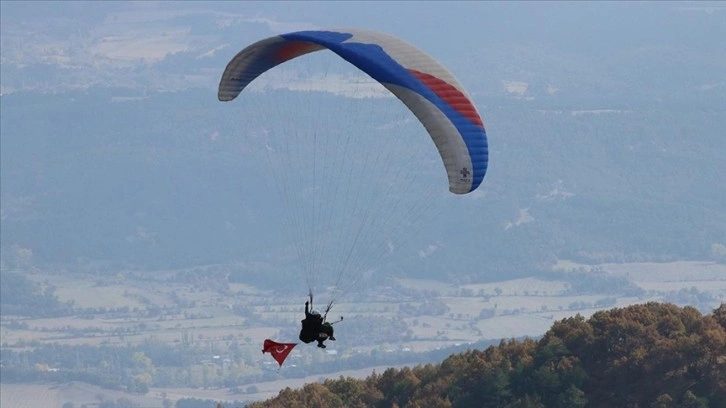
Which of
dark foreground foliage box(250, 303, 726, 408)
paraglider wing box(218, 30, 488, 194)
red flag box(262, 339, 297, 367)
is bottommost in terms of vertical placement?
dark foreground foliage box(250, 303, 726, 408)

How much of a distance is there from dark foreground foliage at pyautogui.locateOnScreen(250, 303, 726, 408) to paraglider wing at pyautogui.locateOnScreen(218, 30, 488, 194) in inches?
396

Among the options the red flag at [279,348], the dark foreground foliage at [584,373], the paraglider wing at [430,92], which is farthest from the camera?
the dark foreground foliage at [584,373]

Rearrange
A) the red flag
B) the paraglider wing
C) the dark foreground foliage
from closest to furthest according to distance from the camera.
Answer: the paraglider wing → the red flag → the dark foreground foliage

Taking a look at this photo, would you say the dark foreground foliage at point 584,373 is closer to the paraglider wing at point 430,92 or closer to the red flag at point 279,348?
the red flag at point 279,348

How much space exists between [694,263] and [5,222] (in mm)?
73563

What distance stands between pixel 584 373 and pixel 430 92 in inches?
469

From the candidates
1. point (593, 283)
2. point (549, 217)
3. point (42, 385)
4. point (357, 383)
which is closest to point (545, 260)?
point (593, 283)

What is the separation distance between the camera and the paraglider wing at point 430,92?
107ft

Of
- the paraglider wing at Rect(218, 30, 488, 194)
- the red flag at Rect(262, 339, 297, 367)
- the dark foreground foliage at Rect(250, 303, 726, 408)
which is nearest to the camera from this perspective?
the paraglider wing at Rect(218, 30, 488, 194)

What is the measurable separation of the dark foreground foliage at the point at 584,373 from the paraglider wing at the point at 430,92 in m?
10.0

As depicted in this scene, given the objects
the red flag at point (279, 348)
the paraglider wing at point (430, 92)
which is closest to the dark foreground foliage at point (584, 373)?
the red flag at point (279, 348)

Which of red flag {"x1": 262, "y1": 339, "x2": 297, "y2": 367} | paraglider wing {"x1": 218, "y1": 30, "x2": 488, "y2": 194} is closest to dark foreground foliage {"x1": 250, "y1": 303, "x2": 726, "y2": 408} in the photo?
red flag {"x1": 262, "y1": 339, "x2": 297, "y2": 367}

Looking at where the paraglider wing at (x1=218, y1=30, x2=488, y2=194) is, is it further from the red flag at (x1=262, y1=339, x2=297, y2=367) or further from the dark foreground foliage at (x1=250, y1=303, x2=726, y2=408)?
the dark foreground foliage at (x1=250, y1=303, x2=726, y2=408)

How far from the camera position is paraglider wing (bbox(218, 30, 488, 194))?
32531mm
